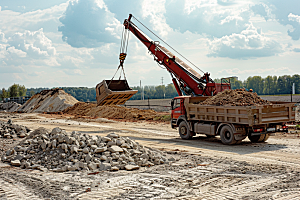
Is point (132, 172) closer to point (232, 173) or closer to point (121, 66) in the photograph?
point (232, 173)

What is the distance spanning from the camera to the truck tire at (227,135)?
12.8 metres

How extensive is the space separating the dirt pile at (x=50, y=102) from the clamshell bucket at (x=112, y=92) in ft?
61.0

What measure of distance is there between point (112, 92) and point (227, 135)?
880 cm

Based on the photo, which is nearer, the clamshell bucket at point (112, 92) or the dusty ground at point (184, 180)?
the dusty ground at point (184, 180)

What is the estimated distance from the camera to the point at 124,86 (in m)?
21.5

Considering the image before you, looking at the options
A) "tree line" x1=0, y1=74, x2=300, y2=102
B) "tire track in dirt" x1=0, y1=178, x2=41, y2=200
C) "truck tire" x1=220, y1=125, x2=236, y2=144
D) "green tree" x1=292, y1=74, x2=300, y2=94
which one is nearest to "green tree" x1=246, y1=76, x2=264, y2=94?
"tree line" x1=0, y1=74, x2=300, y2=102

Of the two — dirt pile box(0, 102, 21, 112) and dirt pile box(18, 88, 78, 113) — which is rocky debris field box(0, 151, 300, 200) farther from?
dirt pile box(0, 102, 21, 112)

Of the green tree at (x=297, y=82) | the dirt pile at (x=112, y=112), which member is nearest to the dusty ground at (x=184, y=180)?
the dirt pile at (x=112, y=112)

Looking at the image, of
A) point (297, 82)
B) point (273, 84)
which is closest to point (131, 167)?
point (297, 82)

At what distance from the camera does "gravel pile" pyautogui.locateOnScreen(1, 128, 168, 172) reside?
9195 millimetres

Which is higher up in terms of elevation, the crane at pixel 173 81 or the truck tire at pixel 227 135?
the crane at pixel 173 81

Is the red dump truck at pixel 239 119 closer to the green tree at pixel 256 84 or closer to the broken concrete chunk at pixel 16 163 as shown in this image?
the broken concrete chunk at pixel 16 163

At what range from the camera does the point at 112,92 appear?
1930 cm

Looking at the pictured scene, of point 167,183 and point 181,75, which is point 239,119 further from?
point 181,75
